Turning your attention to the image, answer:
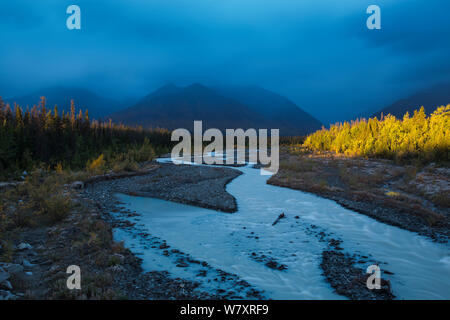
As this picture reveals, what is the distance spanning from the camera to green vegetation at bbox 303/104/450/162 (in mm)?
26656

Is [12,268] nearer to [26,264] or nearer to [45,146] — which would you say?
[26,264]

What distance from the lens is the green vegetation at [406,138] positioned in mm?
26656

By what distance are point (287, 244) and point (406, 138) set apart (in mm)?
30657

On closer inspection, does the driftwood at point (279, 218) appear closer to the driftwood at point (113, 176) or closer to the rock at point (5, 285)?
the rock at point (5, 285)

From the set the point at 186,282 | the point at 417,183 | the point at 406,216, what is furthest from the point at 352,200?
the point at 186,282

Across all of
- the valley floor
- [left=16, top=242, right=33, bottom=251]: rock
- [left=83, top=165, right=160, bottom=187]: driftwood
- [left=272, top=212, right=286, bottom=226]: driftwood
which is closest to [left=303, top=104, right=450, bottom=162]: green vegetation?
the valley floor

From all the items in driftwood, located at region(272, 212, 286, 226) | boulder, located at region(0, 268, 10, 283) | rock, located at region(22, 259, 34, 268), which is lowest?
driftwood, located at region(272, 212, 286, 226)

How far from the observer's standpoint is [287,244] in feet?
31.6

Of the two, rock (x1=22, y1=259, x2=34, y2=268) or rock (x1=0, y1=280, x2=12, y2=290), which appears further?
rock (x1=22, y1=259, x2=34, y2=268)

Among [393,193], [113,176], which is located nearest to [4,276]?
[113,176]

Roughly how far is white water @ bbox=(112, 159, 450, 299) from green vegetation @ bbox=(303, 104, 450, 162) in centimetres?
1894

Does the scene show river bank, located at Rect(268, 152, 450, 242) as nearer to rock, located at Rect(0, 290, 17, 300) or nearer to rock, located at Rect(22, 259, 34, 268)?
rock, located at Rect(0, 290, 17, 300)

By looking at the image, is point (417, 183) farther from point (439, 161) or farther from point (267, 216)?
point (267, 216)

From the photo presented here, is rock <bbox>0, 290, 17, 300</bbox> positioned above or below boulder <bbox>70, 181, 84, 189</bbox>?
below
